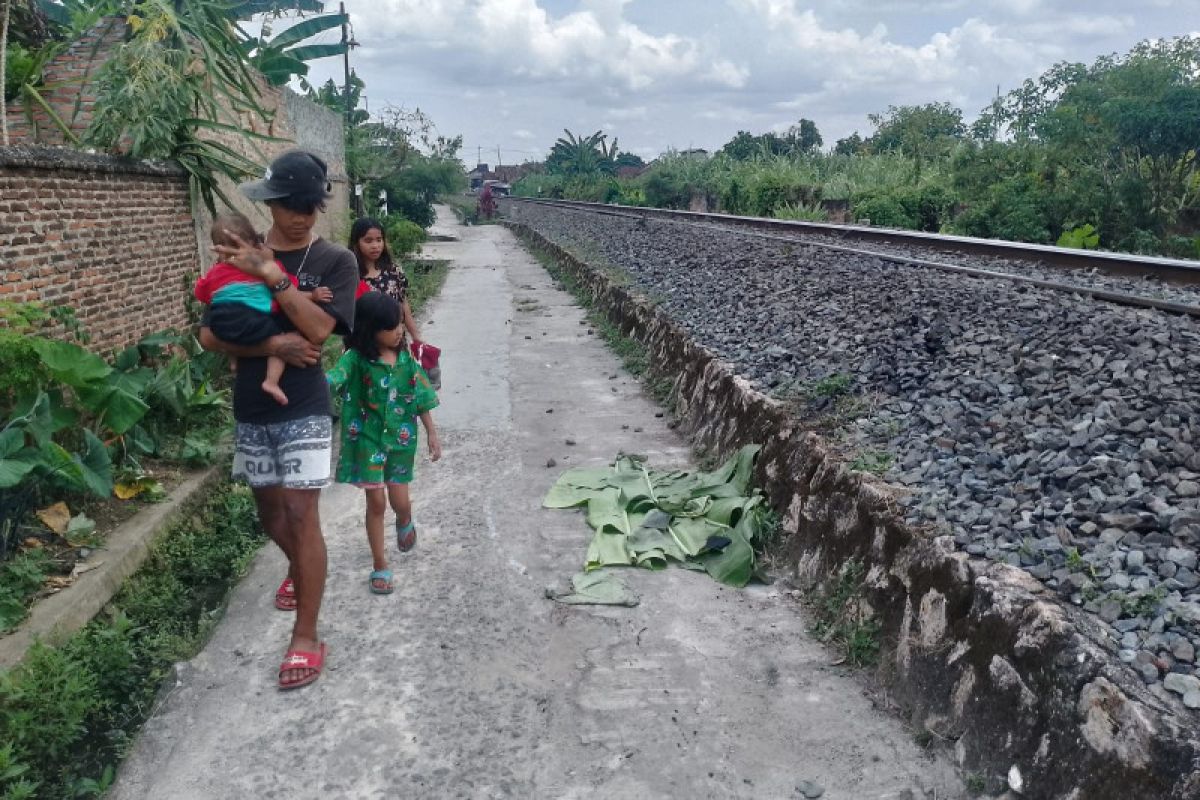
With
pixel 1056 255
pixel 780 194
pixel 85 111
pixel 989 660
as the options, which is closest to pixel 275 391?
pixel 989 660

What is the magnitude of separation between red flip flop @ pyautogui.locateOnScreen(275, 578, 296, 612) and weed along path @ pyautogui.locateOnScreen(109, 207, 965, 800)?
9 cm

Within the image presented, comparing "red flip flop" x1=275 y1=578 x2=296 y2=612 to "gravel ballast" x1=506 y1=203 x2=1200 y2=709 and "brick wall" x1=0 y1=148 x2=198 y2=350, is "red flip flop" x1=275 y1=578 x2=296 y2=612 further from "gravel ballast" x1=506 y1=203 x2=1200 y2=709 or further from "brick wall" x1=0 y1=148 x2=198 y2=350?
"gravel ballast" x1=506 y1=203 x2=1200 y2=709

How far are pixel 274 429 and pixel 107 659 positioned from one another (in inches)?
46.6

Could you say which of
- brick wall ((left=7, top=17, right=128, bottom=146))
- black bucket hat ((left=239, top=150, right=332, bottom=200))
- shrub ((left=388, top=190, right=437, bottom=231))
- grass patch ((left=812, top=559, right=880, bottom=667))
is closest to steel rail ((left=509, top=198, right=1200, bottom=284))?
grass patch ((left=812, top=559, right=880, bottom=667))

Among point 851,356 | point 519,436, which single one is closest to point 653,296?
point 519,436

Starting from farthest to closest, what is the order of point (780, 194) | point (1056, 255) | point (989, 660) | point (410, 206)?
1. point (410, 206)
2. point (780, 194)
3. point (1056, 255)
4. point (989, 660)

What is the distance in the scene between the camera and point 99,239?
575 cm

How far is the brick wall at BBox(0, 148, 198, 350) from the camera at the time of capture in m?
4.82

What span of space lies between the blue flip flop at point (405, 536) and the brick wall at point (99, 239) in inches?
94.7

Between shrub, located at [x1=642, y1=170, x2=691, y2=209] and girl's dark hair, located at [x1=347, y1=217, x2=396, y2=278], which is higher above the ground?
shrub, located at [x1=642, y1=170, x2=691, y2=209]

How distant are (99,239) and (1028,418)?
219 inches

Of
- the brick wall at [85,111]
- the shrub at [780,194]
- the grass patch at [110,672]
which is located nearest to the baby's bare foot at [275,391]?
the grass patch at [110,672]

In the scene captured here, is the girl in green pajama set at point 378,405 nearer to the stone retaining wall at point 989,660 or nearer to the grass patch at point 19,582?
the grass patch at point 19,582

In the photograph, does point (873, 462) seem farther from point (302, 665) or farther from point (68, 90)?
point (68, 90)
